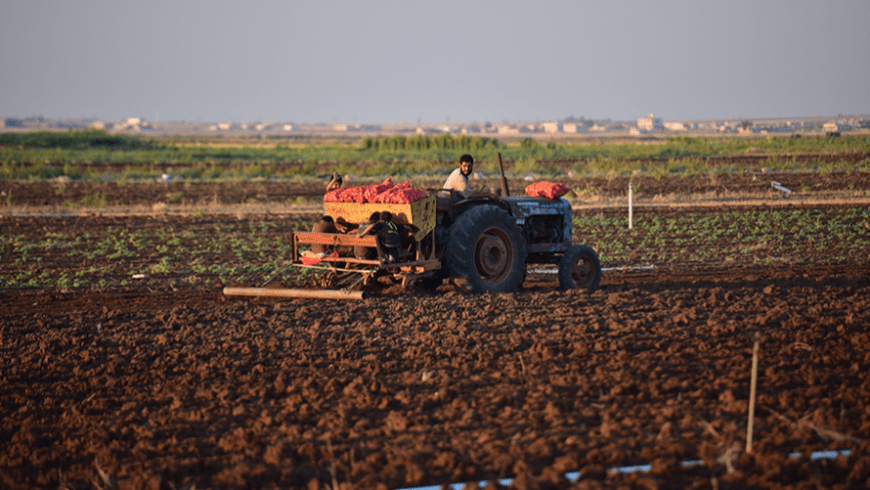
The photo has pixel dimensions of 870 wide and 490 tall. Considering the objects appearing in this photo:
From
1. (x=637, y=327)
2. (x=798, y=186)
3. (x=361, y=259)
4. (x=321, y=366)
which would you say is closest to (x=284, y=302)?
(x=361, y=259)

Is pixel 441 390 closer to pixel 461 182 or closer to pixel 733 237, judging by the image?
pixel 461 182

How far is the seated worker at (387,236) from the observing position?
9539 millimetres

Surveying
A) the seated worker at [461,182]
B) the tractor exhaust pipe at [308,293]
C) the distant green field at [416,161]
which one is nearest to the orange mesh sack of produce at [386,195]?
the seated worker at [461,182]

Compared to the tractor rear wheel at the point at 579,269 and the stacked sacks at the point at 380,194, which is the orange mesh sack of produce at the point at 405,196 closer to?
the stacked sacks at the point at 380,194

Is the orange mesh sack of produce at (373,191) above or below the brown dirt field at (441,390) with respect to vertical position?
above

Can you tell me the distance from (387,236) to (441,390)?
12.2 ft

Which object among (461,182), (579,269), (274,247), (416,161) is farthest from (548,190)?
(416,161)

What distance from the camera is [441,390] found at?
6.14m

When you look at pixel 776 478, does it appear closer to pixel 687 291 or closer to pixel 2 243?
pixel 687 291

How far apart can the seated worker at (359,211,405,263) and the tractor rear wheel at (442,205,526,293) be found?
2.46 feet

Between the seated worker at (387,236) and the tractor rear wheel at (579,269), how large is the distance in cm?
262

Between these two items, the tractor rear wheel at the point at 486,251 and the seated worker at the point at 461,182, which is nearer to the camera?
the tractor rear wheel at the point at 486,251

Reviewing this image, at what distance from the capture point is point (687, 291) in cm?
1020

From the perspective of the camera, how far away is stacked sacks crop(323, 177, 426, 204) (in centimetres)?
970
